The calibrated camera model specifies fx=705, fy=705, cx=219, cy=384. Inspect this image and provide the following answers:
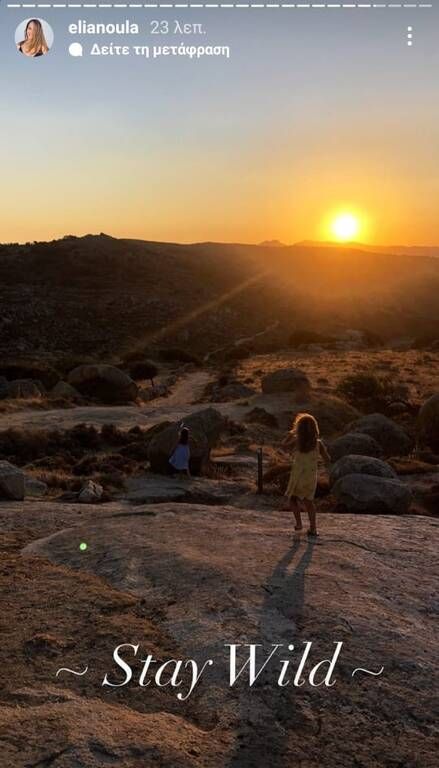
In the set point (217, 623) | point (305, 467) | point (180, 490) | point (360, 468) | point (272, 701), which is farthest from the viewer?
point (180, 490)

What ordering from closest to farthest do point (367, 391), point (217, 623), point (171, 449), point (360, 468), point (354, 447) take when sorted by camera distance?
point (217, 623)
point (360, 468)
point (171, 449)
point (354, 447)
point (367, 391)

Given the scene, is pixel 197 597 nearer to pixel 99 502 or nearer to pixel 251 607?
pixel 251 607

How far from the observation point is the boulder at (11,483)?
50.7 feet

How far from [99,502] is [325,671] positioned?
10.8m

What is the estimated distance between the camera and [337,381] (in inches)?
1705

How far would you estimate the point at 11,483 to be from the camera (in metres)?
15.6

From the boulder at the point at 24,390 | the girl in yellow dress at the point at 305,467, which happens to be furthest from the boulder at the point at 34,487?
the boulder at the point at 24,390

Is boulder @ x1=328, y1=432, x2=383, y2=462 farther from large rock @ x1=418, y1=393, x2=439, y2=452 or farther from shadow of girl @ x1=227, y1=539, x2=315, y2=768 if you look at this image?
shadow of girl @ x1=227, y1=539, x2=315, y2=768

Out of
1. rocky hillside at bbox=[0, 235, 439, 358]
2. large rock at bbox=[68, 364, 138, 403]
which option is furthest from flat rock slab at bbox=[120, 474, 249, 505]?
rocky hillside at bbox=[0, 235, 439, 358]

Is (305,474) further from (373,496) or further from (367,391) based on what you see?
(367,391)

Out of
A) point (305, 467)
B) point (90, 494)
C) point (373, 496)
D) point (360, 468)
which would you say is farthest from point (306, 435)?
point (90, 494)

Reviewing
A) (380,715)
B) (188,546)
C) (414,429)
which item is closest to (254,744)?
(380,715)

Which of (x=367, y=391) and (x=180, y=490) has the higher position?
(x=367, y=391)

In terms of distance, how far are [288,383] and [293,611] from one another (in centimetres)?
3056
